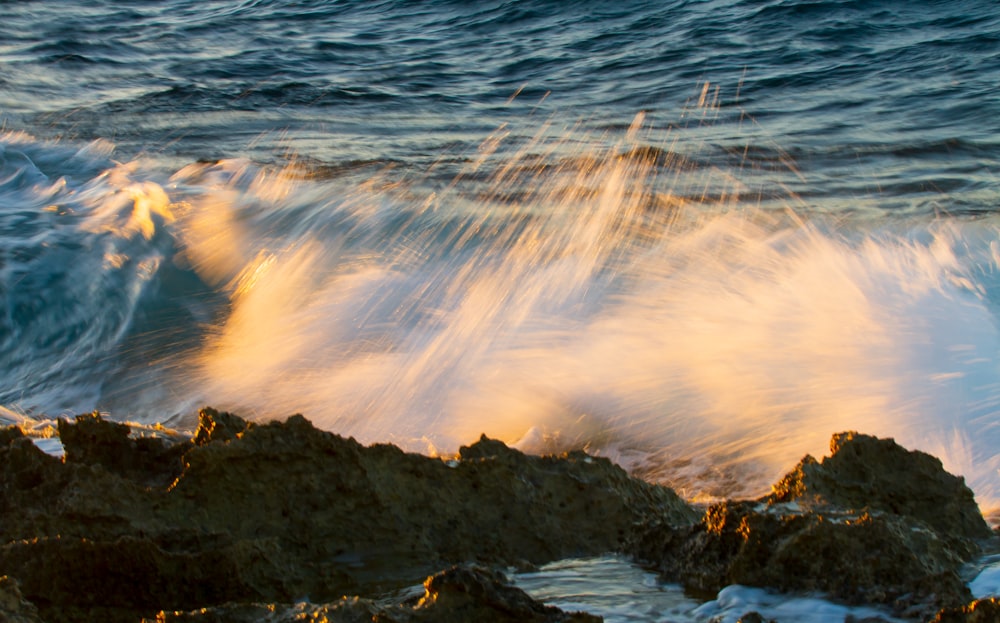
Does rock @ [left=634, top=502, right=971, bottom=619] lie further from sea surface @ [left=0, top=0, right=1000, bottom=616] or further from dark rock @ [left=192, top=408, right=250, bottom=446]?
sea surface @ [left=0, top=0, right=1000, bottom=616]

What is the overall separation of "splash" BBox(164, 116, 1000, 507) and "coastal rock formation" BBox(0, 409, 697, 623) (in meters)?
0.88

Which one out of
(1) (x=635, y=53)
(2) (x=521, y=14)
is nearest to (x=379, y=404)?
(1) (x=635, y=53)

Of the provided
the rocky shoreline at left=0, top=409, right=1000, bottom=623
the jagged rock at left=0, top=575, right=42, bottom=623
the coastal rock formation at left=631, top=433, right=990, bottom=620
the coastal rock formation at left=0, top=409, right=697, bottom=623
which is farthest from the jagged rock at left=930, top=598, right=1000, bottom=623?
the jagged rock at left=0, top=575, right=42, bottom=623

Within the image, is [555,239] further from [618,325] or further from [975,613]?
[975,613]

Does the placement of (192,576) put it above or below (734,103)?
above

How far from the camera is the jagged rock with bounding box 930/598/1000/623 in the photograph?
1547mm

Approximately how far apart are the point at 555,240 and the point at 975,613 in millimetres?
3940

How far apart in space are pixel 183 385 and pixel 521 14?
8.53m

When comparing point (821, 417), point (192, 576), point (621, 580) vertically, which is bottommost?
point (821, 417)

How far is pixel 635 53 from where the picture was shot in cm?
997

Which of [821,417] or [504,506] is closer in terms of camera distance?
[504,506]

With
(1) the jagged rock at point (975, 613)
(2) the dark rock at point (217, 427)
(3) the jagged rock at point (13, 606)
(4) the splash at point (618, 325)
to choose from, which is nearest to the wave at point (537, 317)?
(4) the splash at point (618, 325)

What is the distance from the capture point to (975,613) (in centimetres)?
157

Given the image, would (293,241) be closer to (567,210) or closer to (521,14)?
(567,210)
